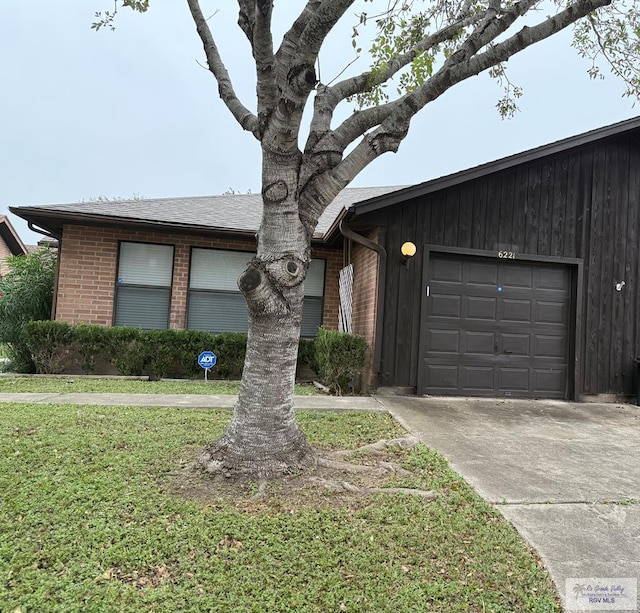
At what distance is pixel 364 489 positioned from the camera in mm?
2951

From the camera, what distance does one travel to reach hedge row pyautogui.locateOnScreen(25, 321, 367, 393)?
7.16 metres

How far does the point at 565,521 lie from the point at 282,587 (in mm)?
1869

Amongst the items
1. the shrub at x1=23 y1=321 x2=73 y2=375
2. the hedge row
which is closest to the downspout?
the hedge row

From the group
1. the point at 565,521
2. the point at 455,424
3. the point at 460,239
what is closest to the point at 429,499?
the point at 565,521

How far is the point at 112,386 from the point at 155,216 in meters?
3.50

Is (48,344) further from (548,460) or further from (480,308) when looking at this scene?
(548,460)

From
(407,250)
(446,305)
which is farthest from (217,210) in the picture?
(446,305)

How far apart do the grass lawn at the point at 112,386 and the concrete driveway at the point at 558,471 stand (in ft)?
8.64

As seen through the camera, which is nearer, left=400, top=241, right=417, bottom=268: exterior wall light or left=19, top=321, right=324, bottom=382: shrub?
left=400, top=241, right=417, bottom=268: exterior wall light

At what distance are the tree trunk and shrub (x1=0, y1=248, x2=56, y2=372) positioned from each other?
6.28 m

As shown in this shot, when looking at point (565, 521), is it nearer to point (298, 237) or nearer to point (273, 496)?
point (273, 496)

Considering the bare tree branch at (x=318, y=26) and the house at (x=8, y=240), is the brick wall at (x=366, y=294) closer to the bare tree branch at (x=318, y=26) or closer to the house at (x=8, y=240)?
the bare tree branch at (x=318, y=26)

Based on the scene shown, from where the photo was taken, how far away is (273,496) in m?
2.77

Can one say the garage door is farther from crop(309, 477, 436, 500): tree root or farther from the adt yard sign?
crop(309, 477, 436, 500): tree root
